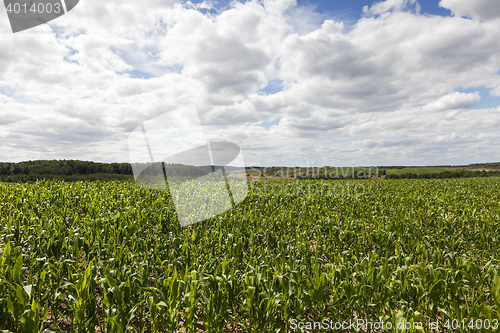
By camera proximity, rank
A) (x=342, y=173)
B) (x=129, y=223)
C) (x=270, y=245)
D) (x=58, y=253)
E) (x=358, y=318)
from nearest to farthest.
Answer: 1. (x=358, y=318)
2. (x=58, y=253)
3. (x=270, y=245)
4. (x=129, y=223)
5. (x=342, y=173)

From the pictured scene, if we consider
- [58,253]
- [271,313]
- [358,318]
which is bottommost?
[358,318]

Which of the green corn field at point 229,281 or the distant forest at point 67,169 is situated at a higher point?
the distant forest at point 67,169

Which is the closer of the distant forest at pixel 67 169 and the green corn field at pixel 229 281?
the green corn field at pixel 229 281

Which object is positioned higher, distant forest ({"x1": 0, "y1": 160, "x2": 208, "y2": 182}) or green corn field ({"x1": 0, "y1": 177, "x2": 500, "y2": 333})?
distant forest ({"x1": 0, "y1": 160, "x2": 208, "y2": 182})

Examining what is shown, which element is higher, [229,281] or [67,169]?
[67,169]

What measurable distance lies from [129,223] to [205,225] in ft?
7.86

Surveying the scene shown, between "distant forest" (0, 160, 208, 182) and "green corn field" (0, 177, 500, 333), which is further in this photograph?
"distant forest" (0, 160, 208, 182)

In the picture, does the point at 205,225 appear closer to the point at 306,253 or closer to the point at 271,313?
the point at 306,253

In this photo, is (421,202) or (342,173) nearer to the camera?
(421,202)

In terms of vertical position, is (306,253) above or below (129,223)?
below

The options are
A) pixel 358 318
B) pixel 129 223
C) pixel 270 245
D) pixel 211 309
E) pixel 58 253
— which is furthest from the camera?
pixel 129 223

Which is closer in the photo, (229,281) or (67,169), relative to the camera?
(229,281)

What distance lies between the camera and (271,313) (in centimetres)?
337

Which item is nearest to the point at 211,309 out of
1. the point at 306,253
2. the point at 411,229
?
the point at 306,253
